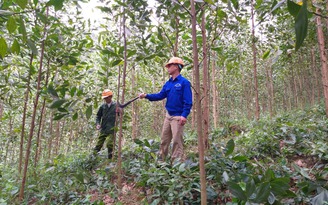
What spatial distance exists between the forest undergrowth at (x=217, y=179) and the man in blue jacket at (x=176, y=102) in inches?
10.3

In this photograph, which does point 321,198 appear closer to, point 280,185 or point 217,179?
point 280,185

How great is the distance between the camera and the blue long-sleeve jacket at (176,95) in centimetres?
327

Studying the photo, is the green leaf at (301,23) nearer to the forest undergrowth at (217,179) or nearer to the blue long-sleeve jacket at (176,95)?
the forest undergrowth at (217,179)

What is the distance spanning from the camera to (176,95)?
3398mm

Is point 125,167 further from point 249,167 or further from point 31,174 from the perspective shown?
point 249,167

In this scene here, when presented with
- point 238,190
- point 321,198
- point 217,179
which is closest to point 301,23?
point 238,190

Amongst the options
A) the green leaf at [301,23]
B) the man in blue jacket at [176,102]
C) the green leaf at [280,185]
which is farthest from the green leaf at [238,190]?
the man in blue jacket at [176,102]

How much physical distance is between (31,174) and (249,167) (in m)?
3.25

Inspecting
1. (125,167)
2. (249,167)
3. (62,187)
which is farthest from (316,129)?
(62,187)

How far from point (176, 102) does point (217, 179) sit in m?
1.36

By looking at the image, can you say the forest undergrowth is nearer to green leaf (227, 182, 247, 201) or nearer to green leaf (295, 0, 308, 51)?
green leaf (227, 182, 247, 201)

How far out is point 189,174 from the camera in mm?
2496

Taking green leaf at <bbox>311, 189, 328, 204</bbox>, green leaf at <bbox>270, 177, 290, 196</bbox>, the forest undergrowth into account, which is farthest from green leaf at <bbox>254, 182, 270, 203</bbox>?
green leaf at <bbox>311, 189, 328, 204</bbox>

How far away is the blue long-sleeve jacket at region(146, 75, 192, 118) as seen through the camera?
10.7ft
